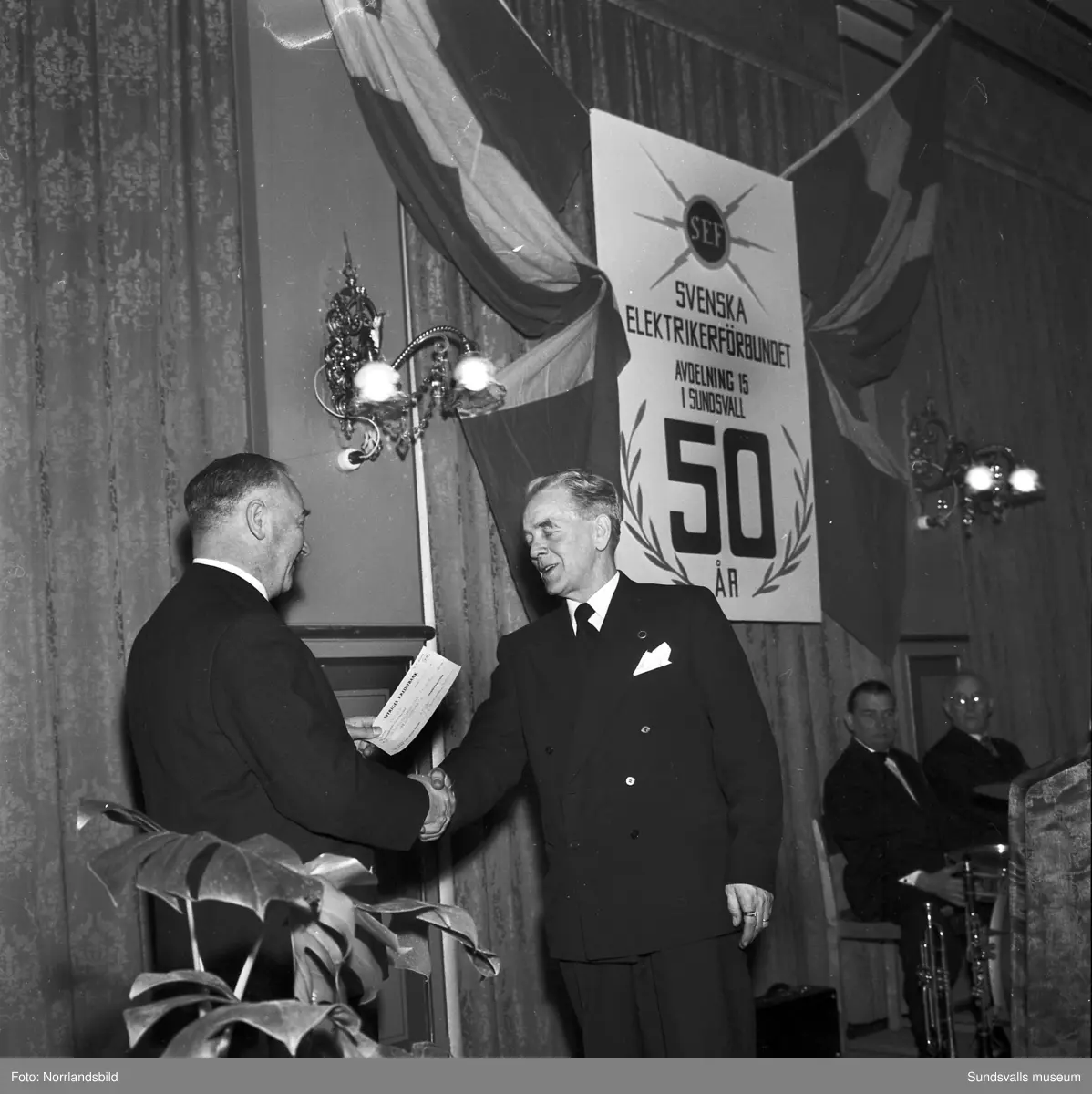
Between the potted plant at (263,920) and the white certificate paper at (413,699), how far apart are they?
105 cm

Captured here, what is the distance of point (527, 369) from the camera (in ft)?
16.6

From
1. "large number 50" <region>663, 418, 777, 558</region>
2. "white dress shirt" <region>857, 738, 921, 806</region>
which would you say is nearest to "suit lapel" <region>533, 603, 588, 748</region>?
"large number 50" <region>663, 418, 777, 558</region>

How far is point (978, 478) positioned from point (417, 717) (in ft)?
16.6

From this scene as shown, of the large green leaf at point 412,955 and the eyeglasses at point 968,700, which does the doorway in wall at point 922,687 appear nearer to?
the eyeglasses at point 968,700

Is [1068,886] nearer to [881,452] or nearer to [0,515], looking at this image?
[0,515]

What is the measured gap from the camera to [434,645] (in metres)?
4.89

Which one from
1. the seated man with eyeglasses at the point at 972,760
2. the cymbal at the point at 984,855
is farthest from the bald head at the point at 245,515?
the seated man with eyeglasses at the point at 972,760

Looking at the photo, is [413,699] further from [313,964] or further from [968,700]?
[968,700]

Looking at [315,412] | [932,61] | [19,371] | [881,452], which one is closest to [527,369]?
[315,412]

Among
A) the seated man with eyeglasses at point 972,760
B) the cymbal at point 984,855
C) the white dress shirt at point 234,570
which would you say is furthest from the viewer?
the seated man with eyeglasses at point 972,760

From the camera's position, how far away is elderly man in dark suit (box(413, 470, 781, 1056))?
3064 mm

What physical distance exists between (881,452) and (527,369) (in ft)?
8.65

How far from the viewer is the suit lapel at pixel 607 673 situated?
3.24m

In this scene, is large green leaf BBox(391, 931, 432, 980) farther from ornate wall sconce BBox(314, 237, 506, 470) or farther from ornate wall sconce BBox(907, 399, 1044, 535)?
ornate wall sconce BBox(907, 399, 1044, 535)
